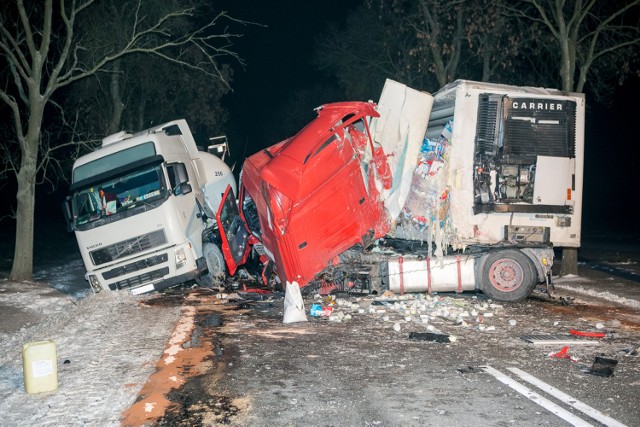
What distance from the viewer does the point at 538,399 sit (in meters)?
5.69

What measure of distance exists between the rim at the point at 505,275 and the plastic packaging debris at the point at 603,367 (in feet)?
13.2

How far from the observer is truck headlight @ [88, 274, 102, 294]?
41.9ft

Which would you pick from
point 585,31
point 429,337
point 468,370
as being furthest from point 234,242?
point 585,31

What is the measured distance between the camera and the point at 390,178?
11148mm

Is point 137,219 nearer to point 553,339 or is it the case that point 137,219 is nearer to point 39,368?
point 39,368

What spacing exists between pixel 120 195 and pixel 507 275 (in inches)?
299

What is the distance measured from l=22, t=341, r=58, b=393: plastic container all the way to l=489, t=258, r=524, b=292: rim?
7330 mm

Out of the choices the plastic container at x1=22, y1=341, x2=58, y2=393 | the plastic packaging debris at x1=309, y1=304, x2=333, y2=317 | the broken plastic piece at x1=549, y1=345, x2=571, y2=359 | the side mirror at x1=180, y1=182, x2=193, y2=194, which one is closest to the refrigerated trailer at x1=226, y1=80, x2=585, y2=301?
the plastic packaging debris at x1=309, y1=304, x2=333, y2=317

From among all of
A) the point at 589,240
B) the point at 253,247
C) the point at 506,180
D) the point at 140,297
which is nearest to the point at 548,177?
→ the point at 506,180

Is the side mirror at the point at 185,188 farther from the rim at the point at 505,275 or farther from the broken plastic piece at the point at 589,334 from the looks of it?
the broken plastic piece at the point at 589,334

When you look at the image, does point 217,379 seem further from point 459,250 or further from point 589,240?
point 589,240

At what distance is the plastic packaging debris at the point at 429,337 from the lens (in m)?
8.03

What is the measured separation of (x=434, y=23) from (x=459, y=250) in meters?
13.1

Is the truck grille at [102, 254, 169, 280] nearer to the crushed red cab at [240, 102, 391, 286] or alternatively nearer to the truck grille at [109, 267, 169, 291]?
the truck grille at [109, 267, 169, 291]
